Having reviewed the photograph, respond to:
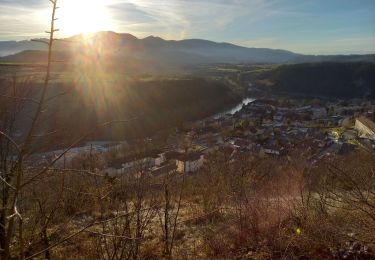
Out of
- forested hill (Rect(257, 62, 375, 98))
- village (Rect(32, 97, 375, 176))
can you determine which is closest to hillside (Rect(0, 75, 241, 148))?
village (Rect(32, 97, 375, 176))

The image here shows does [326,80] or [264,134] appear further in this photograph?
[326,80]

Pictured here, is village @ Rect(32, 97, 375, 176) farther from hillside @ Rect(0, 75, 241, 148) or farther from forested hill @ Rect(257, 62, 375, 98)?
forested hill @ Rect(257, 62, 375, 98)

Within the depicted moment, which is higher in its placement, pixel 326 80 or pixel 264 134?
pixel 326 80

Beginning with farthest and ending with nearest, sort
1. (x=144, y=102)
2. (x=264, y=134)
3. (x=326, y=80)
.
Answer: (x=326, y=80) → (x=144, y=102) → (x=264, y=134)

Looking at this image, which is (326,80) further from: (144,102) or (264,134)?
(264,134)

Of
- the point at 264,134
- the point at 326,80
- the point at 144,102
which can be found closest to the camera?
the point at 264,134

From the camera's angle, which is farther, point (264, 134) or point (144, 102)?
point (144, 102)

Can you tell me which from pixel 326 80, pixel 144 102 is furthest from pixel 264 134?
pixel 326 80

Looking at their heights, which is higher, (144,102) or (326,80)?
(326,80)

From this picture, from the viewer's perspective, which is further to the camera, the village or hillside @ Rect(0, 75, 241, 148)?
hillside @ Rect(0, 75, 241, 148)
